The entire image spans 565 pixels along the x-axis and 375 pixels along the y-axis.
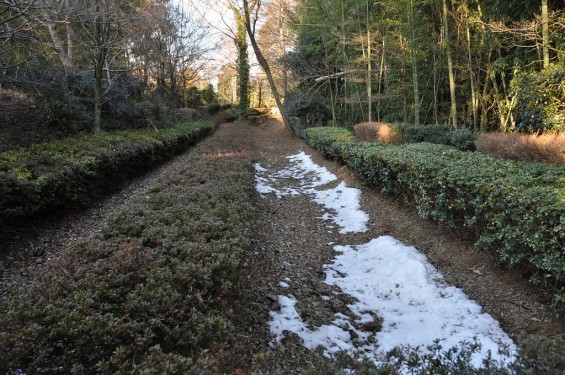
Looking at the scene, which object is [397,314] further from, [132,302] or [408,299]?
[132,302]

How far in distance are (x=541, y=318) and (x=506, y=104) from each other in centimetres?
807

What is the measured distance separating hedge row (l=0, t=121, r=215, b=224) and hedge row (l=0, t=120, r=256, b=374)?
1.28 m

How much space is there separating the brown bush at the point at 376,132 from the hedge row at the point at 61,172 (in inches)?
236

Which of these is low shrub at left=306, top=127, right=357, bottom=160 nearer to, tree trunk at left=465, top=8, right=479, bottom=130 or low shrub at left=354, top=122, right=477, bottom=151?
low shrub at left=354, top=122, right=477, bottom=151

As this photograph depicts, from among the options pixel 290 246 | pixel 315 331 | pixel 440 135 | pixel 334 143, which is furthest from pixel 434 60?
pixel 315 331

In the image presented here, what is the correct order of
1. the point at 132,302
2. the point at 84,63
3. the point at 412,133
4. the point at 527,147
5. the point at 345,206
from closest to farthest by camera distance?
the point at 132,302
the point at 527,147
the point at 345,206
the point at 412,133
the point at 84,63

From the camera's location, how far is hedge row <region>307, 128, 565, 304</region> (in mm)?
2420

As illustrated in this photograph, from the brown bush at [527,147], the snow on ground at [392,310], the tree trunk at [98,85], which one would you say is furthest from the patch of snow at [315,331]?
the tree trunk at [98,85]

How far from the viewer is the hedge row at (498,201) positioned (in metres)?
2.42

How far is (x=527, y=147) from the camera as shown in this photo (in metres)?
4.99

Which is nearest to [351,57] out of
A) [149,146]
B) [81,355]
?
[149,146]

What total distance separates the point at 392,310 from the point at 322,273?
90 cm

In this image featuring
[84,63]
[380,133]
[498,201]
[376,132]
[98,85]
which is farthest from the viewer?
[84,63]

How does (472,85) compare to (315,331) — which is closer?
(315,331)
